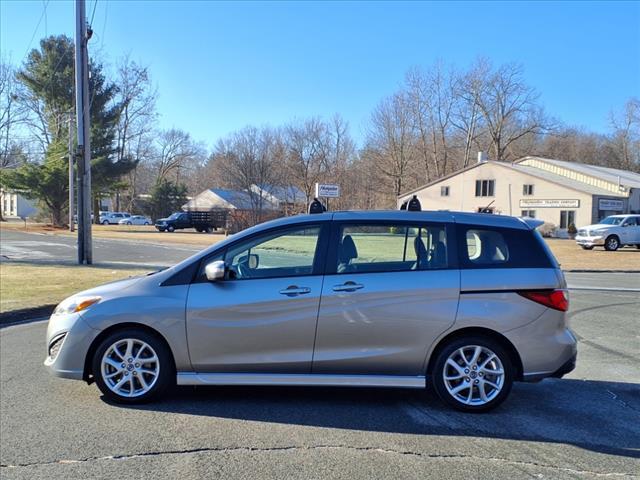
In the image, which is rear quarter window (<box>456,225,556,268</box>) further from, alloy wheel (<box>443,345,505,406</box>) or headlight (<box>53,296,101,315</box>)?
headlight (<box>53,296,101,315</box>)

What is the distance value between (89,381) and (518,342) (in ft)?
12.6

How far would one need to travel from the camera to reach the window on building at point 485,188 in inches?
2126

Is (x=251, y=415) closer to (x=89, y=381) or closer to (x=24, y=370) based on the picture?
(x=89, y=381)

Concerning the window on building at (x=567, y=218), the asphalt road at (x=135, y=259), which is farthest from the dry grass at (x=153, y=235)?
the window on building at (x=567, y=218)

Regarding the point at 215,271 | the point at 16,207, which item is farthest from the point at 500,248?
the point at 16,207

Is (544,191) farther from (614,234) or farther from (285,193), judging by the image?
(285,193)

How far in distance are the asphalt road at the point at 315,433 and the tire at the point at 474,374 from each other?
0.15 m

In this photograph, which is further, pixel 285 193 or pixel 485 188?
pixel 285 193

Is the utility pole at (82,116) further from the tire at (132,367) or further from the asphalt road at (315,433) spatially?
the tire at (132,367)

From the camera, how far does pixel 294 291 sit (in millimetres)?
4840

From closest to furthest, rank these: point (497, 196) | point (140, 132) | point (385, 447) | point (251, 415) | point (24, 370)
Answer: point (385, 447) → point (251, 415) → point (24, 370) → point (497, 196) → point (140, 132)

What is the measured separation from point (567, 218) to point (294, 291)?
48801 mm

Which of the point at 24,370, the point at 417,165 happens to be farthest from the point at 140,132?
the point at 24,370

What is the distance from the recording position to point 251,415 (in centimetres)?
478
